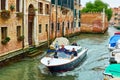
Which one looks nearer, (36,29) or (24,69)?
(24,69)

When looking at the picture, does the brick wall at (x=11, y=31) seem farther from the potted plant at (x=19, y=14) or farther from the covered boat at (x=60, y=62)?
the covered boat at (x=60, y=62)

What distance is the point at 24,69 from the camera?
44.7ft

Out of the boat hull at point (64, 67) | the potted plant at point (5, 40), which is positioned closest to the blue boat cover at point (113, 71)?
the boat hull at point (64, 67)

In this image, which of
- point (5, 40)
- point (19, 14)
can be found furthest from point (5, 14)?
point (19, 14)

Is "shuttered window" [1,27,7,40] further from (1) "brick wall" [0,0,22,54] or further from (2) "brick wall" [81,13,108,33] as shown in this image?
(2) "brick wall" [81,13,108,33]

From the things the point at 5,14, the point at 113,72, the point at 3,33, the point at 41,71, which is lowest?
the point at 41,71

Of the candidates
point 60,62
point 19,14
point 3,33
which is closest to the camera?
point 60,62

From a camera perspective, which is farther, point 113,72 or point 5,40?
point 5,40

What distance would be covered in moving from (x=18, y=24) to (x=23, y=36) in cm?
76

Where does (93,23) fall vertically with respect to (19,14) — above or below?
below

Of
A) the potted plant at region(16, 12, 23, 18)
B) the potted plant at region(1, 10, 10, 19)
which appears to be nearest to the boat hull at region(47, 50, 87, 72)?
the potted plant at region(1, 10, 10, 19)

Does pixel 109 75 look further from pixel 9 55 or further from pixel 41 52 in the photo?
pixel 41 52

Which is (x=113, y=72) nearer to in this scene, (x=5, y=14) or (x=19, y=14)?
(x=5, y=14)

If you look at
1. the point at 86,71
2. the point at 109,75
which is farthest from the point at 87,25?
the point at 109,75
